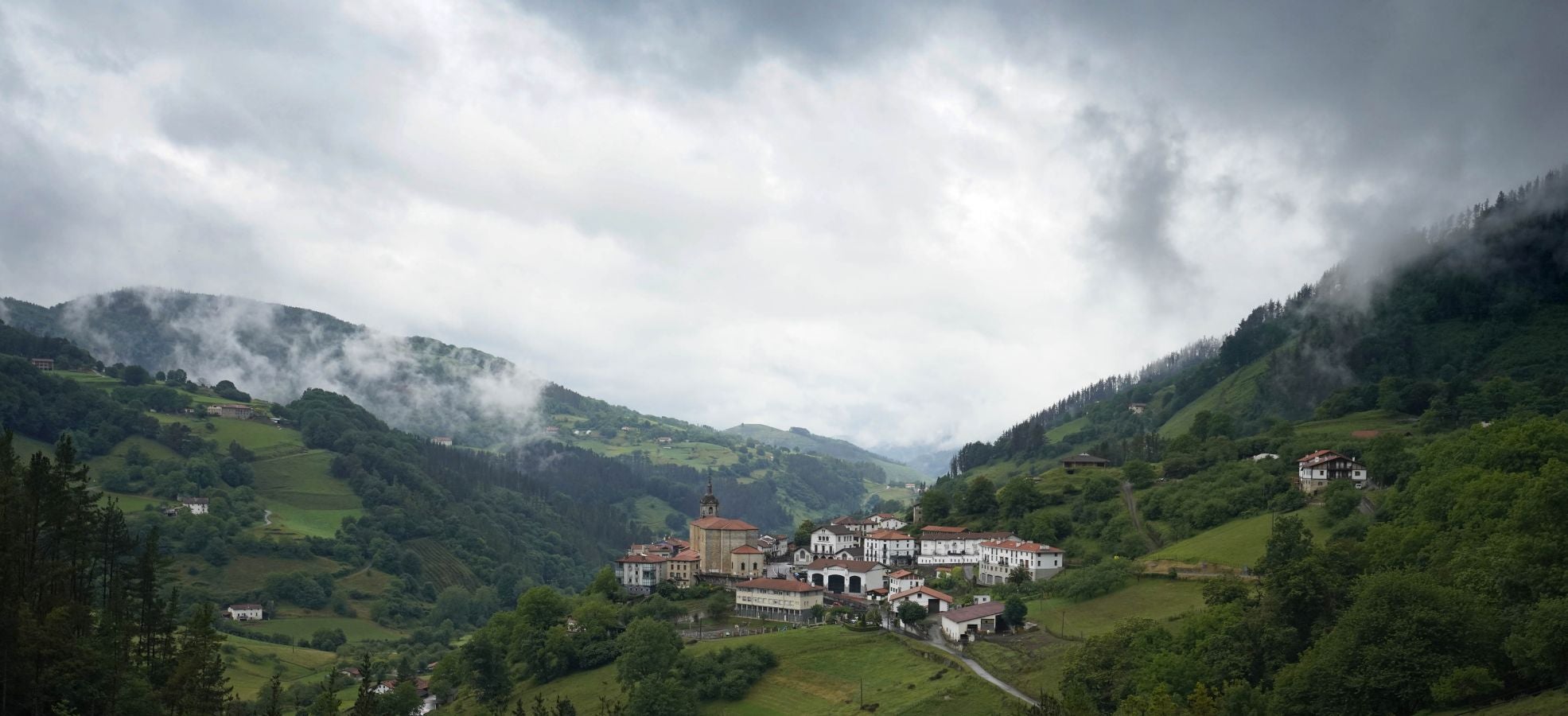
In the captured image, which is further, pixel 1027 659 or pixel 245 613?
pixel 245 613

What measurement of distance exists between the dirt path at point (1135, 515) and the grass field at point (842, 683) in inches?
1062

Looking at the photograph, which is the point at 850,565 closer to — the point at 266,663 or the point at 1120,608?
the point at 1120,608

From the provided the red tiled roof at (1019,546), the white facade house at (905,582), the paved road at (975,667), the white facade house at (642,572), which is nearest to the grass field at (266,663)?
the white facade house at (642,572)

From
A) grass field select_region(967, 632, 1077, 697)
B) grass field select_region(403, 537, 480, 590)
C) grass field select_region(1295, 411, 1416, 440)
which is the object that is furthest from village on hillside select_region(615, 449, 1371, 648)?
grass field select_region(403, 537, 480, 590)

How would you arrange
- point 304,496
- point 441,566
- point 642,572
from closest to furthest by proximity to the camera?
point 642,572, point 441,566, point 304,496

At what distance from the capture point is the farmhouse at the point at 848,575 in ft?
331

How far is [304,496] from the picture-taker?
18412 centimetres

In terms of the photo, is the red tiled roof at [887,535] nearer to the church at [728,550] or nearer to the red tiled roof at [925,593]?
the church at [728,550]

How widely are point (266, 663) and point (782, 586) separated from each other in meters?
53.8

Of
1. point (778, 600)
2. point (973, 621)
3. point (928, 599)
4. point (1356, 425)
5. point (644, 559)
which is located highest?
point (1356, 425)

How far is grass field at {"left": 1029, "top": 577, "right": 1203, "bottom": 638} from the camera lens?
71.2 metres

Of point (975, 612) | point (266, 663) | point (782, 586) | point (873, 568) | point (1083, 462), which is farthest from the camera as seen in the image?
point (1083, 462)

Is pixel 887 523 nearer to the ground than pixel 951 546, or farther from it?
farther from it

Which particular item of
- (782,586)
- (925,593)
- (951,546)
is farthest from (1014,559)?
(782,586)
